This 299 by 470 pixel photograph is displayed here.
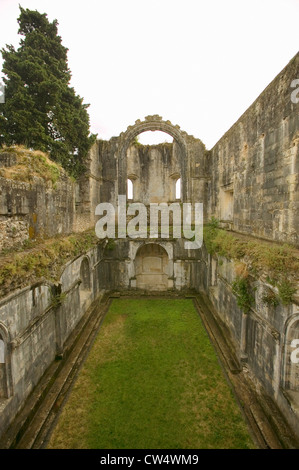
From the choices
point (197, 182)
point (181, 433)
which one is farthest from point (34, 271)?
point (197, 182)

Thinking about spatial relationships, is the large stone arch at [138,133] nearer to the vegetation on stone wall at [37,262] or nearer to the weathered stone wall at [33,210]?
the weathered stone wall at [33,210]

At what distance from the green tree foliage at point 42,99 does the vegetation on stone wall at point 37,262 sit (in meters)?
5.56

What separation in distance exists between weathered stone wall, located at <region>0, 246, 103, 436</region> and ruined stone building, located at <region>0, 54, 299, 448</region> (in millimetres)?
25

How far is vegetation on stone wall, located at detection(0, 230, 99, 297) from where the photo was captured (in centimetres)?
478

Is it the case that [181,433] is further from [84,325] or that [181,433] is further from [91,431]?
[84,325]

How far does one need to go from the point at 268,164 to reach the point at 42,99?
10434 mm

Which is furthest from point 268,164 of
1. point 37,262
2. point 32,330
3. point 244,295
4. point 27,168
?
point 32,330

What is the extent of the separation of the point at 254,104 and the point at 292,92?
7.79ft

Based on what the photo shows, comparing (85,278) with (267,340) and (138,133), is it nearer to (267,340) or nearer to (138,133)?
(267,340)

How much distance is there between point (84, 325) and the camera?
902 centimetres

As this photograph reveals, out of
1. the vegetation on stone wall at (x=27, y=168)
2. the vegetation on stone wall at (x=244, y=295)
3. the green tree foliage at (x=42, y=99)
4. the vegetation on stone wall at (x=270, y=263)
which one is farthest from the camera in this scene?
the green tree foliage at (x=42, y=99)

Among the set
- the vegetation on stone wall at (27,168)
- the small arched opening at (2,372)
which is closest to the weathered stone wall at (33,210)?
the vegetation on stone wall at (27,168)

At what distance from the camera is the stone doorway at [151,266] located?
46.2ft
